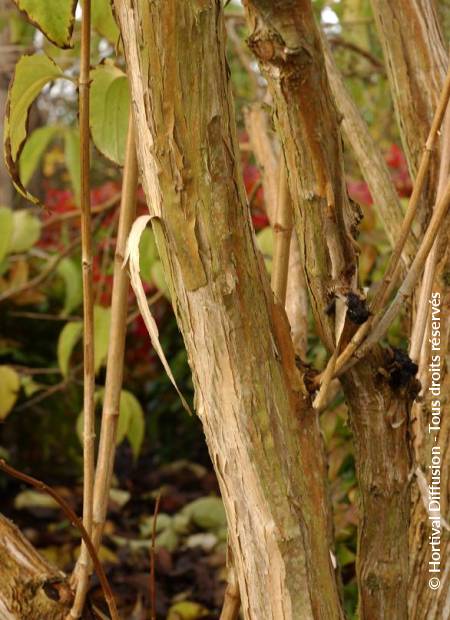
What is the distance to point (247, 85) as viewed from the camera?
3.81 metres

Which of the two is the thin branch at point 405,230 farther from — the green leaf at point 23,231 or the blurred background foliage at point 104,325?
the green leaf at point 23,231

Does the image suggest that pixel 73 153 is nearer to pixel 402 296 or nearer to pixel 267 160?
pixel 267 160

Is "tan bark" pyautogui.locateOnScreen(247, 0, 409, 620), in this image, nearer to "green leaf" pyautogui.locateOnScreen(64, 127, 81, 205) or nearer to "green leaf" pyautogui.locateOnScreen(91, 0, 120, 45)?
"green leaf" pyautogui.locateOnScreen(91, 0, 120, 45)

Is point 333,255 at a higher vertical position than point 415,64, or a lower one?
lower

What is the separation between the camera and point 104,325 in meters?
1.63

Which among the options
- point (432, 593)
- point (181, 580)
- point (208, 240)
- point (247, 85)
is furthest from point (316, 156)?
point (247, 85)

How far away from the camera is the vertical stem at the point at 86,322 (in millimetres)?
745

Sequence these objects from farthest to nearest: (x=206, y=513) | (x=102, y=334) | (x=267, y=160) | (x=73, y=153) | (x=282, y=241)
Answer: (x=206, y=513)
(x=73, y=153)
(x=102, y=334)
(x=267, y=160)
(x=282, y=241)

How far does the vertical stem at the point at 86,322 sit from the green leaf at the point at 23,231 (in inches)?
47.3

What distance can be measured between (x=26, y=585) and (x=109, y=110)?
0.47 m

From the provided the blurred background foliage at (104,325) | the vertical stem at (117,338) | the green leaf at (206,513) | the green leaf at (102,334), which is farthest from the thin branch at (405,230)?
the green leaf at (206,513)

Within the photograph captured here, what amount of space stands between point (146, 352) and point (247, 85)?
145 centimetres

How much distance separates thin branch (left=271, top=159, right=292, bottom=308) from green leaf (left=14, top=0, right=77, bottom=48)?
229 mm

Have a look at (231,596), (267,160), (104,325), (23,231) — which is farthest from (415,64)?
(23,231)
